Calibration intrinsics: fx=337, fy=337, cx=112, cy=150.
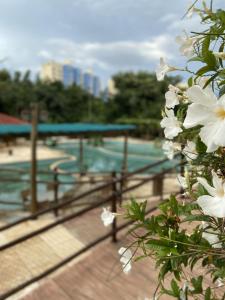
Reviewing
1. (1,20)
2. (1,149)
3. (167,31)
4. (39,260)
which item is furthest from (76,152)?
(167,31)

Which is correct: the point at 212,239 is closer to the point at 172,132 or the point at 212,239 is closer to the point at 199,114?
the point at 172,132

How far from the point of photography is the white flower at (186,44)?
89 cm

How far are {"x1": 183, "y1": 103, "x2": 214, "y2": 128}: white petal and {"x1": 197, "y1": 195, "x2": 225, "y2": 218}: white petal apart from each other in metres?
0.16

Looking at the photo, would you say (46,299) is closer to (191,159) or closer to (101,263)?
(101,263)

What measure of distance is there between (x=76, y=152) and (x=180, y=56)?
2139cm

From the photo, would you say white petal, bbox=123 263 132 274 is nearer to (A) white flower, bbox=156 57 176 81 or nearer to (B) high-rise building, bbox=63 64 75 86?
(A) white flower, bbox=156 57 176 81

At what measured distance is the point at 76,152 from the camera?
22172 millimetres

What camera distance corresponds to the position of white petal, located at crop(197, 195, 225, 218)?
0.63 m

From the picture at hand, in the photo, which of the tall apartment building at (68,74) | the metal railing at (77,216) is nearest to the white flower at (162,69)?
the metal railing at (77,216)

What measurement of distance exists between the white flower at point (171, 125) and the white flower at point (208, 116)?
0.22m

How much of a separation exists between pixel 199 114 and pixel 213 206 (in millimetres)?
180

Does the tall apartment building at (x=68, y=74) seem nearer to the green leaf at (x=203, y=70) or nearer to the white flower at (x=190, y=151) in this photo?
the white flower at (x=190, y=151)

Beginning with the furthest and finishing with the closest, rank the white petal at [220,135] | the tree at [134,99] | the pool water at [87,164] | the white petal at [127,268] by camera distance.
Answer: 1. the tree at [134,99]
2. the pool water at [87,164]
3. the white petal at [127,268]
4. the white petal at [220,135]

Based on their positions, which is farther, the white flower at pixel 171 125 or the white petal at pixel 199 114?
the white flower at pixel 171 125
